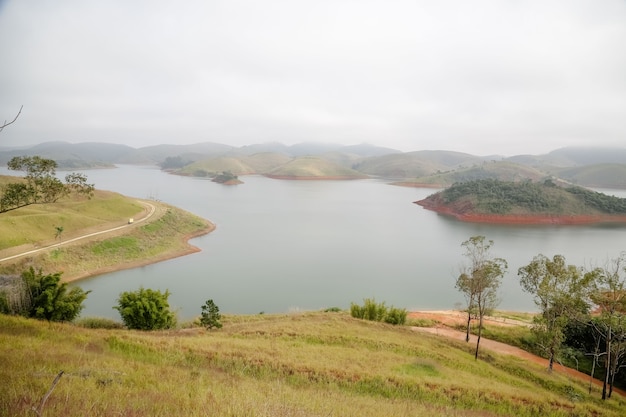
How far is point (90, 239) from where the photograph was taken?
38.3 metres

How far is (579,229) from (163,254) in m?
75.2

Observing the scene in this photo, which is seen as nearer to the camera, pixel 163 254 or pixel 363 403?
pixel 363 403

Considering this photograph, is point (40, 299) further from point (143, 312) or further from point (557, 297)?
point (557, 297)

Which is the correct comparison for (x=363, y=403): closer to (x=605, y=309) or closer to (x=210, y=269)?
(x=605, y=309)

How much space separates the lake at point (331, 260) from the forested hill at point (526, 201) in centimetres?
723

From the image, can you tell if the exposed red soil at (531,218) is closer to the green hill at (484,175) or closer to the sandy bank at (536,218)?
the sandy bank at (536,218)

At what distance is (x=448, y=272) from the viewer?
4019 centimetres

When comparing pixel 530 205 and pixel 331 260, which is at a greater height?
pixel 530 205

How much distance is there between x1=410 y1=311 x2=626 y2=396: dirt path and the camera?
18.9m

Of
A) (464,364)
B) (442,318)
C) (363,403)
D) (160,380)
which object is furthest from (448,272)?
(160,380)

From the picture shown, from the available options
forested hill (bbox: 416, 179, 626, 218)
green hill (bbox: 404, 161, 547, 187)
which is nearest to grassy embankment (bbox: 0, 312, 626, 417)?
forested hill (bbox: 416, 179, 626, 218)

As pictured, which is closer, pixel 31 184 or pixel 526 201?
pixel 31 184

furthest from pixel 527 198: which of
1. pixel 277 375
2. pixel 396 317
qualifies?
pixel 277 375

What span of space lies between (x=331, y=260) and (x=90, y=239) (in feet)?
85.9
